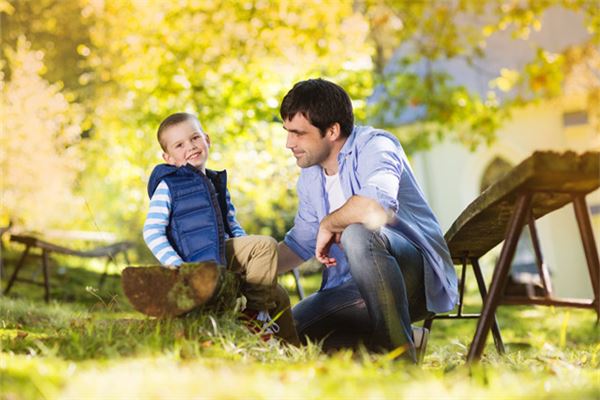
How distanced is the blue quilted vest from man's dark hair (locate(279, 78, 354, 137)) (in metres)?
0.54

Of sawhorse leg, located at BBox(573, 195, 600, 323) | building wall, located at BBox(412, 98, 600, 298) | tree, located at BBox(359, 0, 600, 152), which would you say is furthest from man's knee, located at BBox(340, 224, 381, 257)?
building wall, located at BBox(412, 98, 600, 298)

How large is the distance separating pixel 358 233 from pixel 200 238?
68 cm

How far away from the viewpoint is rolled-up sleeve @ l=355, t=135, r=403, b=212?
12.0ft

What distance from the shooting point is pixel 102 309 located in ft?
23.9

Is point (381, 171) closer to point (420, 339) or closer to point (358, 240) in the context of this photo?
point (358, 240)

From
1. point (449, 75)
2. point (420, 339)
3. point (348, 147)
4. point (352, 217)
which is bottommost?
point (420, 339)

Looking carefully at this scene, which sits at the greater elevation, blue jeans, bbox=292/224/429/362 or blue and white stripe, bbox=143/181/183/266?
blue and white stripe, bbox=143/181/183/266

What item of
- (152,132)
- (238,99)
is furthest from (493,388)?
(152,132)

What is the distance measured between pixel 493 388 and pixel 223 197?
1844 millimetres

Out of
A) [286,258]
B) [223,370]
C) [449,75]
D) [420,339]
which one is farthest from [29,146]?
[223,370]

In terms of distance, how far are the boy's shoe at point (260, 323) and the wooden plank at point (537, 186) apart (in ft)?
3.00

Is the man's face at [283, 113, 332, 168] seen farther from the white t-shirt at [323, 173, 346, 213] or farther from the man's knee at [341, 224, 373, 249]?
the man's knee at [341, 224, 373, 249]

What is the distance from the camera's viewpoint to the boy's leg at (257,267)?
12.5ft

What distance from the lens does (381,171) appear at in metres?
3.79
